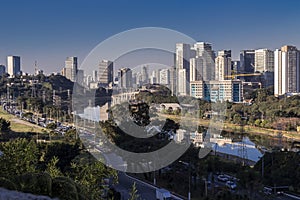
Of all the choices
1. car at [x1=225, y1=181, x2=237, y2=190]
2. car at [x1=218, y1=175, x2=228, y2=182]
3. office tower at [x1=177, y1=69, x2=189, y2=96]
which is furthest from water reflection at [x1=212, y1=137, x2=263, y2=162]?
car at [x1=225, y1=181, x2=237, y2=190]

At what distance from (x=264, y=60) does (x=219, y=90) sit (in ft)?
32.4

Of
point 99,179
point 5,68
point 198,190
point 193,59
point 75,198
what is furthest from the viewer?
point 5,68

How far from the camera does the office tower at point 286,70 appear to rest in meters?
19.5

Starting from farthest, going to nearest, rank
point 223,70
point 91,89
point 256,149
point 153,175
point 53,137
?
point 223,70 < point 91,89 < point 256,149 < point 53,137 < point 153,175

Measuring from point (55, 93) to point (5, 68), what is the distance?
15.6 metres

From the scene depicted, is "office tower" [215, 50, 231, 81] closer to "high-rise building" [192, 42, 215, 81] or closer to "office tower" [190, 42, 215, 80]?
"high-rise building" [192, 42, 215, 81]

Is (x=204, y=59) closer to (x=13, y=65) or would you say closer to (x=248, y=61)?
(x=248, y=61)

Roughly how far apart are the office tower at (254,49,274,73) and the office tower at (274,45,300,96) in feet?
17.2

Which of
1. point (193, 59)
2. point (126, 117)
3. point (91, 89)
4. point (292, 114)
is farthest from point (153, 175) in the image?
point (193, 59)

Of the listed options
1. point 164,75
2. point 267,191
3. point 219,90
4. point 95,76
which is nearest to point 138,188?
point 267,191

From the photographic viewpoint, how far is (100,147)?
5.43 metres

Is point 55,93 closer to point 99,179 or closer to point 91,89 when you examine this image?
point 91,89

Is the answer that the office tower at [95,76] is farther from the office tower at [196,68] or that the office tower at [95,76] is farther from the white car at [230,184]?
the white car at [230,184]

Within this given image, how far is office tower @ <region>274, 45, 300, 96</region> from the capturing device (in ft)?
63.9
